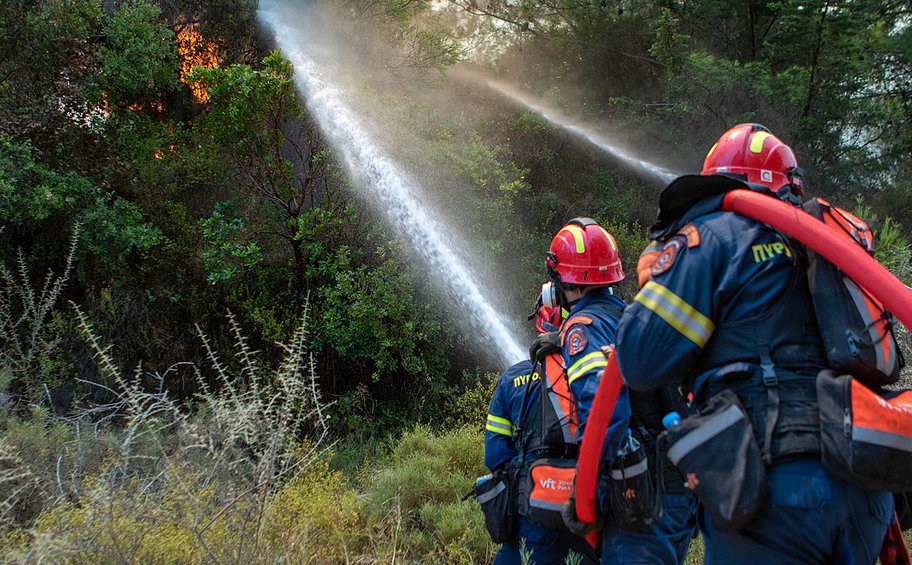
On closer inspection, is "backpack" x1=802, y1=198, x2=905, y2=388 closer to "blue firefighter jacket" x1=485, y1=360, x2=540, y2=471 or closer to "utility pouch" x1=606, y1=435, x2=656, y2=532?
"utility pouch" x1=606, y1=435, x2=656, y2=532

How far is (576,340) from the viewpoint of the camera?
276 centimetres

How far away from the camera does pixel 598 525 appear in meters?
2.55

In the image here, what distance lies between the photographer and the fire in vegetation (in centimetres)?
1023

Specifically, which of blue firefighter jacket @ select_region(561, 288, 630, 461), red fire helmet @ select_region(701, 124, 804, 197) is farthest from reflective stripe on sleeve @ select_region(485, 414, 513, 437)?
red fire helmet @ select_region(701, 124, 804, 197)

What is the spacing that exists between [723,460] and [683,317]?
17.1 inches

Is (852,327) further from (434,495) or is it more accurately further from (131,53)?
(131,53)

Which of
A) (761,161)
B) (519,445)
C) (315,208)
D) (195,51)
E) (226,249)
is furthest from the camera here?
(195,51)

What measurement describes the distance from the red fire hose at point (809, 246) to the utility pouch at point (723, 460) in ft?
1.24

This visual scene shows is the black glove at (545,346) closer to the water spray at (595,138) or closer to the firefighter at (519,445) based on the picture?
the firefighter at (519,445)

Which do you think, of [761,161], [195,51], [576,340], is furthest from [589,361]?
[195,51]

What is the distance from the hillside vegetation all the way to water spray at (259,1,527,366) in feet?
0.69

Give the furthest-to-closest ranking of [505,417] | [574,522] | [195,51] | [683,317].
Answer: [195,51]
[505,417]
[574,522]
[683,317]

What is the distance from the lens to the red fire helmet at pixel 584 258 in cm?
327

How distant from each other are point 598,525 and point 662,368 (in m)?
0.92
